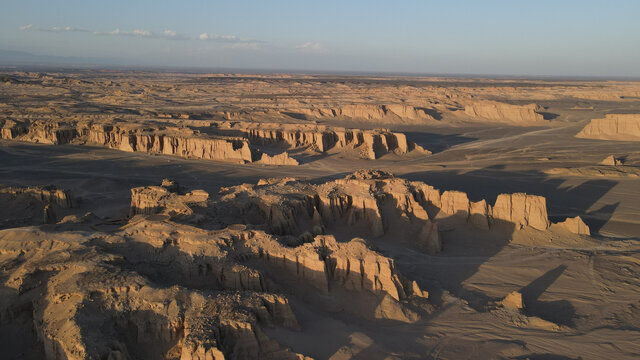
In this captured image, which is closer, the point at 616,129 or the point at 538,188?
the point at 538,188

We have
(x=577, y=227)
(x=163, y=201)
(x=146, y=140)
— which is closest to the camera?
(x=163, y=201)

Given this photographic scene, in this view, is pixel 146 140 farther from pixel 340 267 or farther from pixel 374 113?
pixel 374 113

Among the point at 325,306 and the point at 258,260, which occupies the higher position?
the point at 258,260

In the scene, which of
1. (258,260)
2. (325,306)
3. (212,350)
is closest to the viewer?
(212,350)

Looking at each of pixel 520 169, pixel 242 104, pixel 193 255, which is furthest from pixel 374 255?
pixel 242 104

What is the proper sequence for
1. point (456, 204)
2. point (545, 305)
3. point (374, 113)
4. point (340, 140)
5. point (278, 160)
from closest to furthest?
point (545, 305) → point (456, 204) → point (278, 160) → point (340, 140) → point (374, 113)

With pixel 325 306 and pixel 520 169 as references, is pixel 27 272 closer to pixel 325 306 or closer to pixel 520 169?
pixel 325 306

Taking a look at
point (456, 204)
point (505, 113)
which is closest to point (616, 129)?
point (505, 113)

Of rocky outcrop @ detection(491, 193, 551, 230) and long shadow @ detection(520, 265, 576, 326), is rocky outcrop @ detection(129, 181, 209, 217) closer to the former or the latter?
long shadow @ detection(520, 265, 576, 326)

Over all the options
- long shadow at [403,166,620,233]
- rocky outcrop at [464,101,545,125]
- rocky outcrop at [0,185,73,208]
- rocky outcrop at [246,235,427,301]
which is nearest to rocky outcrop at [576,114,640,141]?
rocky outcrop at [464,101,545,125]
